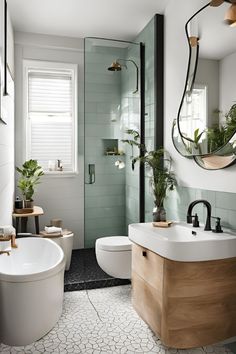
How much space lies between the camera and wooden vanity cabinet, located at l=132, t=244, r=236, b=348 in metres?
2.08

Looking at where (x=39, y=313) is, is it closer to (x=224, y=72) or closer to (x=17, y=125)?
(x=224, y=72)

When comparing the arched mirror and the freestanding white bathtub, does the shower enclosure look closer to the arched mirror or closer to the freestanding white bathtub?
the arched mirror

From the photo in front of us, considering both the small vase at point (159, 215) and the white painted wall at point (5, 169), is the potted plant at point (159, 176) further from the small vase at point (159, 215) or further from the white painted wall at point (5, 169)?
the white painted wall at point (5, 169)

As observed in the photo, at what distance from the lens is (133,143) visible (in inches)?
139

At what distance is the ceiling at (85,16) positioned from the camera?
3.15 metres

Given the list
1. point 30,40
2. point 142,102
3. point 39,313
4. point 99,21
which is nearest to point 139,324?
point 39,313

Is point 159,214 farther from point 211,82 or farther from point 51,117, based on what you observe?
point 51,117

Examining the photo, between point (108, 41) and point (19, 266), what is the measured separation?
249 centimetres

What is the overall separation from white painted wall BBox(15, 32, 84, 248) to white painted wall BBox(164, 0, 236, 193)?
1.37m

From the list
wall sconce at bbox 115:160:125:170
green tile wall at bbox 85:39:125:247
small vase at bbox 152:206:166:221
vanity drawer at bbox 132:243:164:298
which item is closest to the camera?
vanity drawer at bbox 132:243:164:298

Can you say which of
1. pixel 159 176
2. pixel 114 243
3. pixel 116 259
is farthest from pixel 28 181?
pixel 159 176

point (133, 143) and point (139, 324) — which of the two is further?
point (133, 143)

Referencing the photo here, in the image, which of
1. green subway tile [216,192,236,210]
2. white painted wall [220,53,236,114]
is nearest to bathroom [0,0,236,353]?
green subway tile [216,192,236,210]

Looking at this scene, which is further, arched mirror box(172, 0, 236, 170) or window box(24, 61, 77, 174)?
window box(24, 61, 77, 174)
